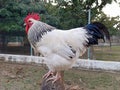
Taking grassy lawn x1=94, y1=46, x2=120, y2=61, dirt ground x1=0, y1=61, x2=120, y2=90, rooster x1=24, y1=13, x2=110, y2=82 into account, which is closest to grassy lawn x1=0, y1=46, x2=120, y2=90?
dirt ground x1=0, y1=61, x2=120, y2=90

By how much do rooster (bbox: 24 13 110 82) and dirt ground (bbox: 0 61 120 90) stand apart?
208 centimetres

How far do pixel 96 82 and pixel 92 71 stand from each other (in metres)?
1.17

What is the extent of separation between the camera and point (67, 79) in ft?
22.3

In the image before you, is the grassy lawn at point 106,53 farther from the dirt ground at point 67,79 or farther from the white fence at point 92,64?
the dirt ground at point 67,79

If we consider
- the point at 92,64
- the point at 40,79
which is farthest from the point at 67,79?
the point at 92,64

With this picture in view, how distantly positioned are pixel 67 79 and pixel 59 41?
3.09 meters

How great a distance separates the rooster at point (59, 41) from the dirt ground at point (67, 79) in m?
2.08

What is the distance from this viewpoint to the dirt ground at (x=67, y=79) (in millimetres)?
6223

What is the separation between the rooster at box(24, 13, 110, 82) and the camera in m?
3.80

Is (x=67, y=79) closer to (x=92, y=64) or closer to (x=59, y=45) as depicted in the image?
(x=92, y=64)

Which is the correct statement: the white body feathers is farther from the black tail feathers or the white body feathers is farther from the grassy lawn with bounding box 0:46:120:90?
the grassy lawn with bounding box 0:46:120:90

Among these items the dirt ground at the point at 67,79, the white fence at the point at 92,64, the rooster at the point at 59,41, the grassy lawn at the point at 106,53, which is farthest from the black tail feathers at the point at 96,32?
the grassy lawn at the point at 106,53

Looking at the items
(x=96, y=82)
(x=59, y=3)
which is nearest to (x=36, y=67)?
(x=96, y=82)

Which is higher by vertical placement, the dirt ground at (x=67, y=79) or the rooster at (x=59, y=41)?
the rooster at (x=59, y=41)
